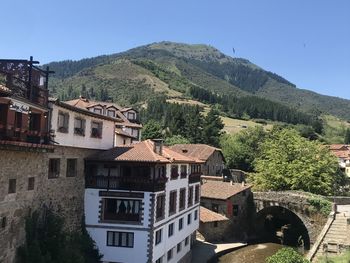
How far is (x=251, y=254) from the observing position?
49.2 m

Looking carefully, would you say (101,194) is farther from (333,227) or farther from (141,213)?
(333,227)

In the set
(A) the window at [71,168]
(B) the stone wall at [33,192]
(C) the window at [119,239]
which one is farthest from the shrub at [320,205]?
(A) the window at [71,168]

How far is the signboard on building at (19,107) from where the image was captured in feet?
72.4

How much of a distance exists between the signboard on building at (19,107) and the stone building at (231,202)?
3403 cm

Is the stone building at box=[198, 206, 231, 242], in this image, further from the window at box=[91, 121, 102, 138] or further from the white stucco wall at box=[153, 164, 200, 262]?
the window at box=[91, 121, 102, 138]

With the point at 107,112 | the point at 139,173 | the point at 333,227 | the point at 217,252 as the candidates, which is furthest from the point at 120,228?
the point at 107,112

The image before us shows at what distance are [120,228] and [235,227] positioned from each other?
1033 inches

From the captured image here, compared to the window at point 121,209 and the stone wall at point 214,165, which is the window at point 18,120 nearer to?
the window at point 121,209

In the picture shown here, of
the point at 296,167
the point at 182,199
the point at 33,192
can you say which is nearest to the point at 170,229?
the point at 182,199

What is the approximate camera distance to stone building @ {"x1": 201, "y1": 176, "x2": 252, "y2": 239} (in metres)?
54.3

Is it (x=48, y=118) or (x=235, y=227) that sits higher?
(x=48, y=118)

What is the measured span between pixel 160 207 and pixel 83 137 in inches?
305

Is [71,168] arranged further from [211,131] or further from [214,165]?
[211,131]

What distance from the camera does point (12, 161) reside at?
2341 centimetres
